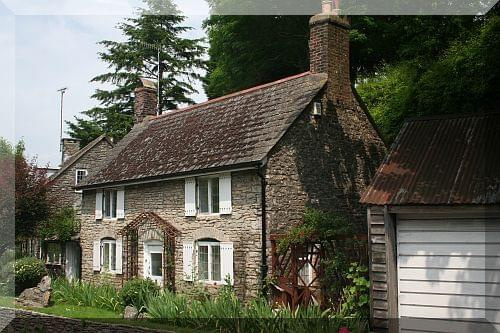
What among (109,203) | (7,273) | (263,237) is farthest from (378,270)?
(7,273)

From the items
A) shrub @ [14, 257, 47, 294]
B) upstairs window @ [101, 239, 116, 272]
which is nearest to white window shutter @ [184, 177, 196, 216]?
upstairs window @ [101, 239, 116, 272]

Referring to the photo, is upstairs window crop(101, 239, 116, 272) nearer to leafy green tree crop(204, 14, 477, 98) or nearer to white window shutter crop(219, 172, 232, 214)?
white window shutter crop(219, 172, 232, 214)

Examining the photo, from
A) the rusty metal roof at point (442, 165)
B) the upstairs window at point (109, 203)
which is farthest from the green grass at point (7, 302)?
the rusty metal roof at point (442, 165)

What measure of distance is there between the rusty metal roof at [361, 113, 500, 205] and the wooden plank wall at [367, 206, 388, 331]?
0.47 metres

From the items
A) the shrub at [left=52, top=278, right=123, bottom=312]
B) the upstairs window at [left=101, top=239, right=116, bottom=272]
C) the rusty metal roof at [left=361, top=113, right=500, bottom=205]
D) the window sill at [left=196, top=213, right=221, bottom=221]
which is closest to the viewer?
the rusty metal roof at [left=361, top=113, right=500, bottom=205]

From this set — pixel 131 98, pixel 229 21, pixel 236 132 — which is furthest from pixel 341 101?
pixel 131 98

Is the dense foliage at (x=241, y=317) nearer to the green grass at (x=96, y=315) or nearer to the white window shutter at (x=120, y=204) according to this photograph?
the green grass at (x=96, y=315)

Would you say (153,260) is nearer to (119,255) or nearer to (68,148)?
(119,255)

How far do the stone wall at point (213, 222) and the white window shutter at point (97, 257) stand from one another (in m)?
0.26

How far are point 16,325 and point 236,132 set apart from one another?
8.94 m

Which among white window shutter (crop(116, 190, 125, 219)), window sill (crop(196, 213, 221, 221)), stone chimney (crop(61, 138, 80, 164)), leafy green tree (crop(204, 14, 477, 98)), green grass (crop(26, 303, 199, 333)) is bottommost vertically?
green grass (crop(26, 303, 199, 333))

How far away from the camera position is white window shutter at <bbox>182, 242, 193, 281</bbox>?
60.6 ft

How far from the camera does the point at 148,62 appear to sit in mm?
46438

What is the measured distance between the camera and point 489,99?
18.3 metres
